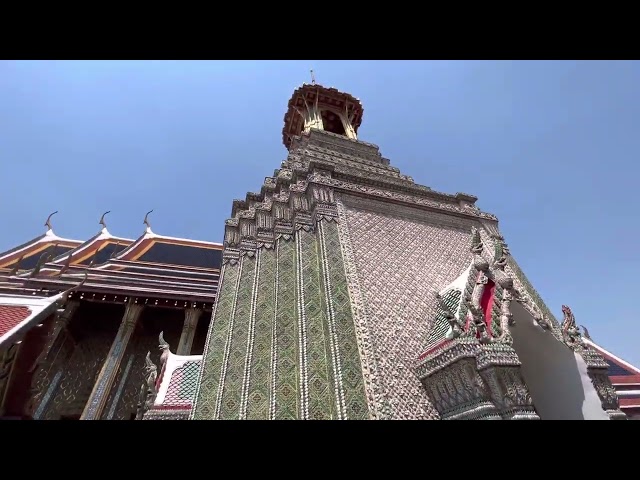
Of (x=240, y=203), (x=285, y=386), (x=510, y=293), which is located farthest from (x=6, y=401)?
(x=510, y=293)

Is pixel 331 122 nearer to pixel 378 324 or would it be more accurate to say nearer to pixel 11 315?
pixel 378 324

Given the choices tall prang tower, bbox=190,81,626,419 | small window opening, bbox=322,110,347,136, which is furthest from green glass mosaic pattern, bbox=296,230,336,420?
small window opening, bbox=322,110,347,136

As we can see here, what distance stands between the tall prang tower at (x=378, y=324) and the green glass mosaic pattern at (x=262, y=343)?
0.7 inches

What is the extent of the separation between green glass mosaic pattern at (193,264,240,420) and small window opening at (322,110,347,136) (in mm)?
9388

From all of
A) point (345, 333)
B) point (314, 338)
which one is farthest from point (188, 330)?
point (345, 333)

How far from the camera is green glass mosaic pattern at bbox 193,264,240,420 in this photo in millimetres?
5023

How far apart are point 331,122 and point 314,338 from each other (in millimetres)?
12123

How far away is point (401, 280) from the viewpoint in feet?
18.9

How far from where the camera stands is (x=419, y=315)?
5.36 m

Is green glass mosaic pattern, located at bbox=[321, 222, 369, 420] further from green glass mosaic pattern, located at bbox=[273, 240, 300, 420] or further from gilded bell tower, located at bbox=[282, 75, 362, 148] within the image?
gilded bell tower, located at bbox=[282, 75, 362, 148]

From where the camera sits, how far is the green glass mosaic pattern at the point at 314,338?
4.12 metres

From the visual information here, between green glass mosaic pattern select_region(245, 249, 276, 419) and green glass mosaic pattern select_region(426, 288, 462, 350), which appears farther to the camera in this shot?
green glass mosaic pattern select_region(245, 249, 276, 419)
